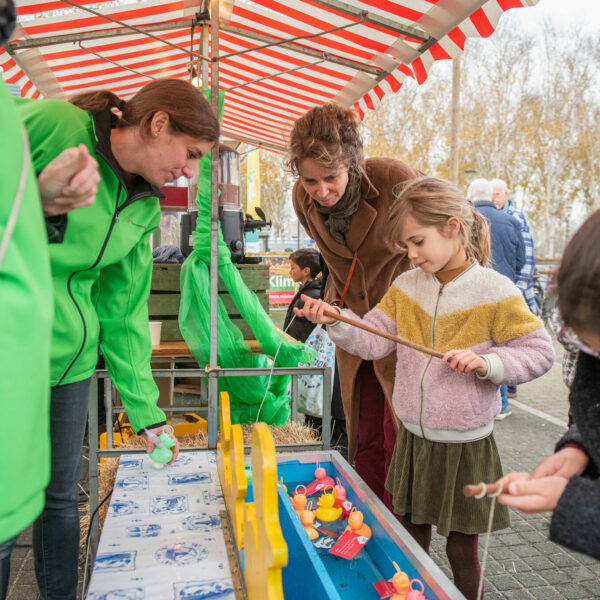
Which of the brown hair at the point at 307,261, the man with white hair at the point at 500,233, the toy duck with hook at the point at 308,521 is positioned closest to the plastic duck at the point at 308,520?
the toy duck with hook at the point at 308,521

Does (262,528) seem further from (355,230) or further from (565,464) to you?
(355,230)

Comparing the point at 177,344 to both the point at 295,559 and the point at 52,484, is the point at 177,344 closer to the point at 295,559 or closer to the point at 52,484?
the point at 52,484

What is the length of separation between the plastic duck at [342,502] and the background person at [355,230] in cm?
22

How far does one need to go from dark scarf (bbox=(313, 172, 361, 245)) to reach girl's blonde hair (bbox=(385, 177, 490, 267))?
34 centimetres

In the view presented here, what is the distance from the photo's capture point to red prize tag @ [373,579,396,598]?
157 cm

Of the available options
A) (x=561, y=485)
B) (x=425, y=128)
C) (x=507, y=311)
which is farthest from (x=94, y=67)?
(x=425, y=128)

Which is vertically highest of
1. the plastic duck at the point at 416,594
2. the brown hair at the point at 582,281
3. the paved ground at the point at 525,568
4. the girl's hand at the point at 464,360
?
the brown hair at the point at 582,281

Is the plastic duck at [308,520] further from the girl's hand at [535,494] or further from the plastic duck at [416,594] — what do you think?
the girl's hand at [535,494]

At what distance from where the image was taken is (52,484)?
1.66 metres

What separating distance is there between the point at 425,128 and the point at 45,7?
23424mm

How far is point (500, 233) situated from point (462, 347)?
3179mm

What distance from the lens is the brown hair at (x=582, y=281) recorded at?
2.72ft

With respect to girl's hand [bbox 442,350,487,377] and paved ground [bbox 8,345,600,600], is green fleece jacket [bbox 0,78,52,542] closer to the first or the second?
girl's hand [bbox 442,350,487,377]

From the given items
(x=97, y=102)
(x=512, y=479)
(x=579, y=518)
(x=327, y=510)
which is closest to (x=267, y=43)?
(x=97, y=102)
